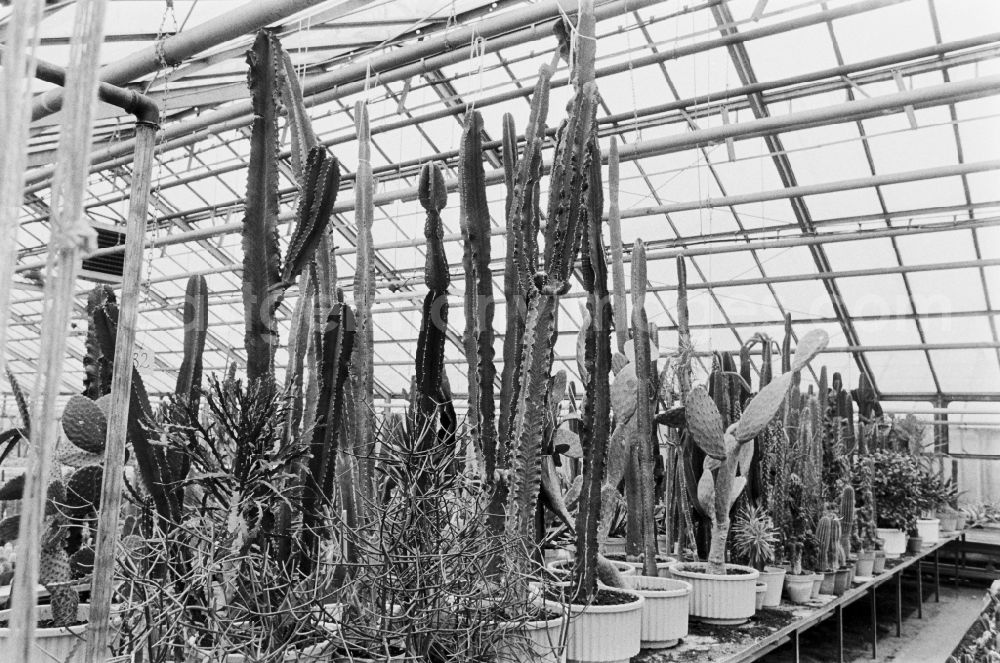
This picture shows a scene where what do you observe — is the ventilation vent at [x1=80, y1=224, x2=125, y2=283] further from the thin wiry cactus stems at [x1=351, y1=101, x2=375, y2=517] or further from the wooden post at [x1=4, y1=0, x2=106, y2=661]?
the wooden post at [x1=4, y1=0, x2=106, y2=661]

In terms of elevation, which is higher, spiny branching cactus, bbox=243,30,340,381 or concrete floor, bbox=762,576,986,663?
spiny branching cactus, bbox=243,30,340,381

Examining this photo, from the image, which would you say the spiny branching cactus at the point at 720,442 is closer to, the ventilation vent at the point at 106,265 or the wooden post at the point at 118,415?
the wooden post at the point at 118,415

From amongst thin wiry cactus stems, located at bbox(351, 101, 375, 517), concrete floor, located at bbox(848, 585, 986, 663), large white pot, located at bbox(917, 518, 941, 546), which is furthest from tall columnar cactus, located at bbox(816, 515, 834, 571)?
large white pot, located at bbox(917, 518, 941, 546)

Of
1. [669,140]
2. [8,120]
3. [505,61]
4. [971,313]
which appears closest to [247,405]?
[8,120]

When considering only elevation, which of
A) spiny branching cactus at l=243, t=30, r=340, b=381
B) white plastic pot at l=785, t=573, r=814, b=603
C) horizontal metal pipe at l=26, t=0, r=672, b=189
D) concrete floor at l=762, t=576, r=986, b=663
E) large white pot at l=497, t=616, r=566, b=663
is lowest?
concrete floor at l=762, t=576, r=986, b=663

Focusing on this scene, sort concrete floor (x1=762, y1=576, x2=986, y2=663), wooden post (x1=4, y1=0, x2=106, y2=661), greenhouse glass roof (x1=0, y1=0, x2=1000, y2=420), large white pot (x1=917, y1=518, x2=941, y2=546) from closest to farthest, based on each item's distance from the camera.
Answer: wooden post (x1=4, y1=0, x2=106, y2=661), concrete floor (x1=762, y1=576, x2=986, y2=663), greenhouse glass roof (x1=0, y1=0, x2=1000, y2=420), large white pot (x1=917, y1=518, x2=941, y2=546)

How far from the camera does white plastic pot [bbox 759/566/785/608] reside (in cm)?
340

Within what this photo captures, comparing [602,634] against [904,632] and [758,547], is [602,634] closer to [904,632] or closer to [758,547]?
[758,547]

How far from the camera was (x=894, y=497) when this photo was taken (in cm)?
575

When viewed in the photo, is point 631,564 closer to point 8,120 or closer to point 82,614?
point 82,614

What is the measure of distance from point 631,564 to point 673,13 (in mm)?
5558

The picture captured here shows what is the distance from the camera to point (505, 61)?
25.3 feet

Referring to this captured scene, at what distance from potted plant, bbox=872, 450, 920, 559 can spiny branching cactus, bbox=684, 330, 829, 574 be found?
299 centimetres

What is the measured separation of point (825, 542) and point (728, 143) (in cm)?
436
